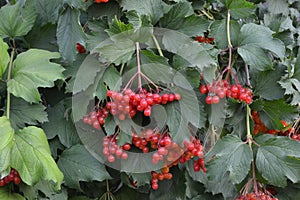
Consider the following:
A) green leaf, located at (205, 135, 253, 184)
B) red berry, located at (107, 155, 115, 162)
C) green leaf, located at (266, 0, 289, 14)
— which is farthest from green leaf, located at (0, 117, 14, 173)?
green leaf, located at (266, 0, 289, 14)

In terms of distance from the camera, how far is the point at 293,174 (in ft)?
3.63

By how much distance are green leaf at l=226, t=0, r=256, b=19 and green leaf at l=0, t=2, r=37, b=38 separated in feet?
1.69

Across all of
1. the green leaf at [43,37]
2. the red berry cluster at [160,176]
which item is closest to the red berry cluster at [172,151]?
the red berry cluster at [160,176]

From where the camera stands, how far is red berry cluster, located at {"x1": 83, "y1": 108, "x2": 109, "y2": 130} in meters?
1.05

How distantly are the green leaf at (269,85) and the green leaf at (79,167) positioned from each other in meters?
0.47

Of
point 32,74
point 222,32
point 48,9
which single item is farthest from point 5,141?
point 222,32

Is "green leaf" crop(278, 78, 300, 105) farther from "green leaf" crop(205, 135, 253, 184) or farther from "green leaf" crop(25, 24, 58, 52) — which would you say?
"green leaf" crop(25, 24, 58, 52)

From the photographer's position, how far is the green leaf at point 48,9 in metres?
1.17

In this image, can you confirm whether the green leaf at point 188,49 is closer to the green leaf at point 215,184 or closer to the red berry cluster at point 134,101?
the red berry cluster at point 134,101

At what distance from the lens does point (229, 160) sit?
1.11 metres

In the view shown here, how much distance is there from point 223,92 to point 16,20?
1.86ft

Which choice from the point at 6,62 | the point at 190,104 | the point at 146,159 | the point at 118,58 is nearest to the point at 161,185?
the point at 146,159

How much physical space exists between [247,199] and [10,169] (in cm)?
57

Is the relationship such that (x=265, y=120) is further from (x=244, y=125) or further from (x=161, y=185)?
(x=161, y=185)
